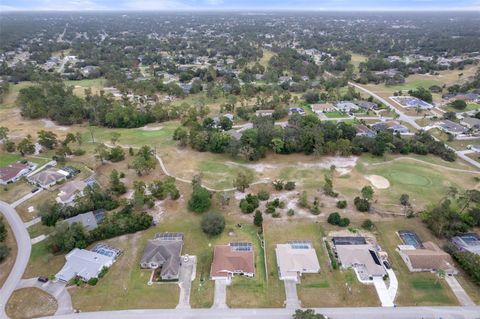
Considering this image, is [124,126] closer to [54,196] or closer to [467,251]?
[54,196]

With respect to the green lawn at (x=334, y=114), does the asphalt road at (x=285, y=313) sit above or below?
below

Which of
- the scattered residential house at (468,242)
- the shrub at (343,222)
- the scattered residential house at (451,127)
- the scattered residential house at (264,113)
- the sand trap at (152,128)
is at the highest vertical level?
the scattered residential house at (264,113)

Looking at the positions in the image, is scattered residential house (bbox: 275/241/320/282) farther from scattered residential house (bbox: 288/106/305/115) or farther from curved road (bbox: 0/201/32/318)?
scattered residential house (bbox: 288/106/305/115)

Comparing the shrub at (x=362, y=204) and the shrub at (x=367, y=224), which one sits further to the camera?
the shrub at (x=362, y=204)

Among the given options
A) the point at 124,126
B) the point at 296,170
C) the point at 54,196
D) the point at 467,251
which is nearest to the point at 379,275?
the point at 467,251

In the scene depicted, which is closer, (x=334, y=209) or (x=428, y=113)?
(x=334, y=209)

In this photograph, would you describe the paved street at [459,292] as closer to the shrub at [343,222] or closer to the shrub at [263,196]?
the shrub at [343,222]

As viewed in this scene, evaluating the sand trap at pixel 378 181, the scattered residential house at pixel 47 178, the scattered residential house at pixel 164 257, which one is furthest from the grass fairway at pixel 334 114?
the scattered residential house at pixel 47 178

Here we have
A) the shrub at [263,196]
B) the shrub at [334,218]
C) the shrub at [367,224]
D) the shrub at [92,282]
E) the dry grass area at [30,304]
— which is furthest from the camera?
the shrub at [263,196]
